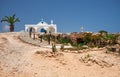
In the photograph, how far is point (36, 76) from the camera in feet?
39.4

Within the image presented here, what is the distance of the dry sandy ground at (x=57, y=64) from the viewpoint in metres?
12.5

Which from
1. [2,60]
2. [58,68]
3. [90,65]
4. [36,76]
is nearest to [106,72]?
[90,65]

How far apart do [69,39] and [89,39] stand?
267cm

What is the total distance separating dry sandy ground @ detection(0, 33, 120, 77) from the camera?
12461 mm

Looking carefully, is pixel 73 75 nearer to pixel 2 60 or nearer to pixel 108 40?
→ pixel 2 60

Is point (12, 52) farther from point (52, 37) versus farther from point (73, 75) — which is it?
point (52, 37)

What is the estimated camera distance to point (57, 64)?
13680mm

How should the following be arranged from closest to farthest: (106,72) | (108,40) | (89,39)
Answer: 1. (106,72)
2. (108,40)
3. (89,39)

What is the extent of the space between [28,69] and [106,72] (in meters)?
4.42

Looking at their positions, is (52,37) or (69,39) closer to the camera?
(69,39)

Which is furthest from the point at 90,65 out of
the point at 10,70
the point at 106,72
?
the point at 10,70

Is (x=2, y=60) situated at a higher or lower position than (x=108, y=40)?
lower

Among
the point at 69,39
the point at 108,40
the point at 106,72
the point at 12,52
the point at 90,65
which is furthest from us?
the point at 69,39

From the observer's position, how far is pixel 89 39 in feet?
72.5
